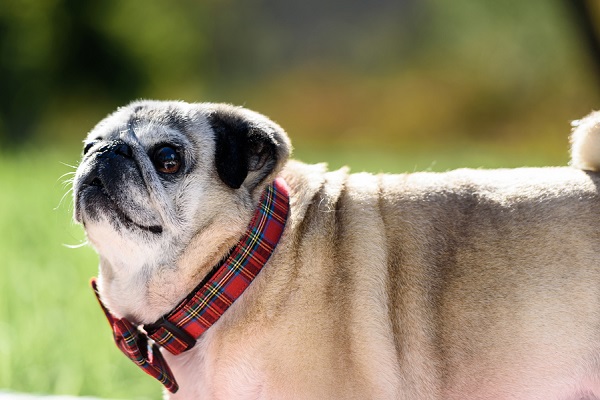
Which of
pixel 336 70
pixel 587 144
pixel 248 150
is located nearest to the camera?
pixel 248 150

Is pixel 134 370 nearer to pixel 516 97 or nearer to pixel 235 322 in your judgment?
pixel 235 322

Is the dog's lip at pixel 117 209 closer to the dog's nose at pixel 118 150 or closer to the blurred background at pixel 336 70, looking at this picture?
the dog's nose at pixel 118 150

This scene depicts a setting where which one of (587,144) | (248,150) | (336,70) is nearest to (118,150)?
(248,150)

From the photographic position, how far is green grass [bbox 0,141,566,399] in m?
4.57

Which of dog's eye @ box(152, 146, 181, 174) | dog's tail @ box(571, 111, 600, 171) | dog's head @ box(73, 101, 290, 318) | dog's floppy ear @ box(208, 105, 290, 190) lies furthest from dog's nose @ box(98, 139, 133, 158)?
dog's tail @ box(571, 111, 600, 171)

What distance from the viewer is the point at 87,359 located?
4.73 m

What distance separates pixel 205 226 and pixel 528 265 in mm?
1319

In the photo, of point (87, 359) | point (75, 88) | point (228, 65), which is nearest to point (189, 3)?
point (228, 65)

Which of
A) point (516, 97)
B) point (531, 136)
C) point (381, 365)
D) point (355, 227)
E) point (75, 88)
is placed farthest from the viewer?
point (75, 88)

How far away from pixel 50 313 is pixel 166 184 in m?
2.66

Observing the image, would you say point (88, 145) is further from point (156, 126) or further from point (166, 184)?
point (166, 184)

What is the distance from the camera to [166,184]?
10.1 ft

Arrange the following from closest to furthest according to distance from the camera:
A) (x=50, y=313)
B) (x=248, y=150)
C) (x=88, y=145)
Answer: (x=248, y=150)
(x=88, y=145)
(x=50, y=313)

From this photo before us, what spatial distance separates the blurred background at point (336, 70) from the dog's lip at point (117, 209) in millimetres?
5701
